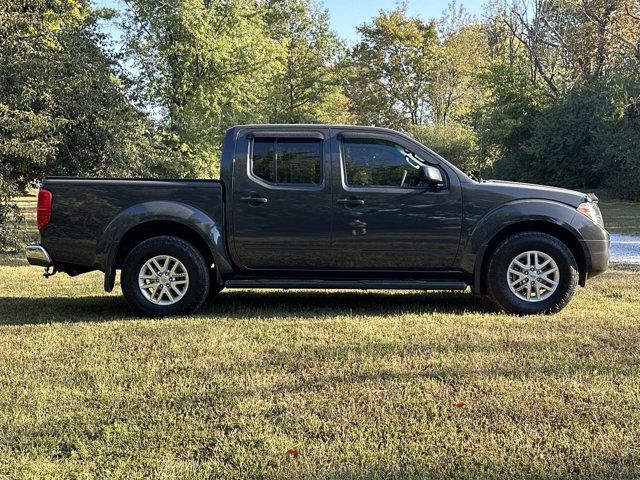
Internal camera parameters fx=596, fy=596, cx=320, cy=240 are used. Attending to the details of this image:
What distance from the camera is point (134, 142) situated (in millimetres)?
13914

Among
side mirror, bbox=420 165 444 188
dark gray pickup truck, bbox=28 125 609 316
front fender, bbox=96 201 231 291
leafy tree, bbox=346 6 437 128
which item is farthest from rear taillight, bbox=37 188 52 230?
leafy tree, bbox=346 6 437 128

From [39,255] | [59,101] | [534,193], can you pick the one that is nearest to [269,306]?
[39,255]

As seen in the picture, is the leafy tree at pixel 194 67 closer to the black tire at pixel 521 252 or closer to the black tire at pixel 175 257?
the black tire at pixel 175 257

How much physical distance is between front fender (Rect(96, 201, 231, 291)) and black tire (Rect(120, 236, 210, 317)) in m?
0.17

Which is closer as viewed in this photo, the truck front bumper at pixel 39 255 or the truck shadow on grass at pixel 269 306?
the truck front bumper at pixel 39 255

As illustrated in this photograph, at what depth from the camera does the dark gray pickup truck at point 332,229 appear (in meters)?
5.84

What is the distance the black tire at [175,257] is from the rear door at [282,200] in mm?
411

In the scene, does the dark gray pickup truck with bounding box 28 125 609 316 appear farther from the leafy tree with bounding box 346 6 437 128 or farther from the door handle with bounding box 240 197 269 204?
the leafy tree with bounding box 346 6 437 128

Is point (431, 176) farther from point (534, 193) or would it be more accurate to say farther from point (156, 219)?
point (156, 219)

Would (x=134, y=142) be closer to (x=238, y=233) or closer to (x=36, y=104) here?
(x=36, y=104)

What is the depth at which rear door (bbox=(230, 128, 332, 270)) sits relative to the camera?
231 inches

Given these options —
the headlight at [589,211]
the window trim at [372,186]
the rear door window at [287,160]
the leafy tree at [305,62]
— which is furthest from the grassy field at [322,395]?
the leafy tree at [305,62]

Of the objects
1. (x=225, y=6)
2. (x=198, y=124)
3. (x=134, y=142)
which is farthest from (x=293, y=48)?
(x=134, y=142)

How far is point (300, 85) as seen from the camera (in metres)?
38.3
